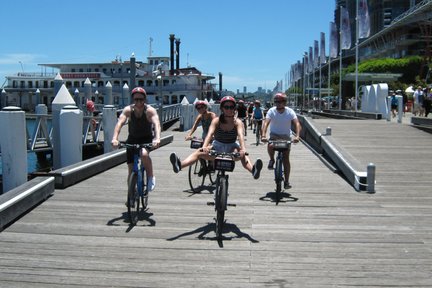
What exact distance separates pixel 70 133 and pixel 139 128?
5.00 meters

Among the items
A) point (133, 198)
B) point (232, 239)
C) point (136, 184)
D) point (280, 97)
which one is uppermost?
point (280, 97)

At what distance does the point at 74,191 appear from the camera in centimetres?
941

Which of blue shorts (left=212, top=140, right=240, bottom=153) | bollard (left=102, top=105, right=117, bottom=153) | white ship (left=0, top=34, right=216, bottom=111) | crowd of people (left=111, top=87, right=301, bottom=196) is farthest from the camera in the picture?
white ship (left=0, top=34, right=216, bottom=111)

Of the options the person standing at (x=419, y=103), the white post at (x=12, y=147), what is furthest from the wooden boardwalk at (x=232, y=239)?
the person standing at (x=419, y=103)

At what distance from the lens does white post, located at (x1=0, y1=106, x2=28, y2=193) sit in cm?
932

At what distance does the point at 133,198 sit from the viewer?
7070 mm

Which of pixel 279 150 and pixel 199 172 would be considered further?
pixel 199 172

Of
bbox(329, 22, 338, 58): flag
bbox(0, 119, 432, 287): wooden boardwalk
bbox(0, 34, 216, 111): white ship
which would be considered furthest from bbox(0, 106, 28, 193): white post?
bbox(0, 34, 216, 111): white ship

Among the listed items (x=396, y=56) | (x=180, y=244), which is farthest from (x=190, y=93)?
(x=180, y=244)

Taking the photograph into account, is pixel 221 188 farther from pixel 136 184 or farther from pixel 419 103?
pixel 419 103

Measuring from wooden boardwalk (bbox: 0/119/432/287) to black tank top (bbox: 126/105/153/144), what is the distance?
109 cm

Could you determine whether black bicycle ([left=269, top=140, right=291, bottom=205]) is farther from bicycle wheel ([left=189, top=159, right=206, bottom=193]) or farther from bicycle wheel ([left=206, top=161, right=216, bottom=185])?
bicycle wheel ([left=189, top=159, right=206, bottom=193])

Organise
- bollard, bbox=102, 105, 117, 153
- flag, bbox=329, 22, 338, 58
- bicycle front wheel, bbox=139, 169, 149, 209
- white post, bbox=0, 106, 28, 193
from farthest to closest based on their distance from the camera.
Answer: flag, bbox=329, 22, 338, 58
bollard, bbox=102, 105, 117, 153
white post, bbox=0, 106, 28, 193
bicycle front wheel, bbox=139, 169, 149, 209

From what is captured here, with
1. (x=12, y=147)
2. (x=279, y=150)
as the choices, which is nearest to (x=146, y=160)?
(x=279, y=150)
